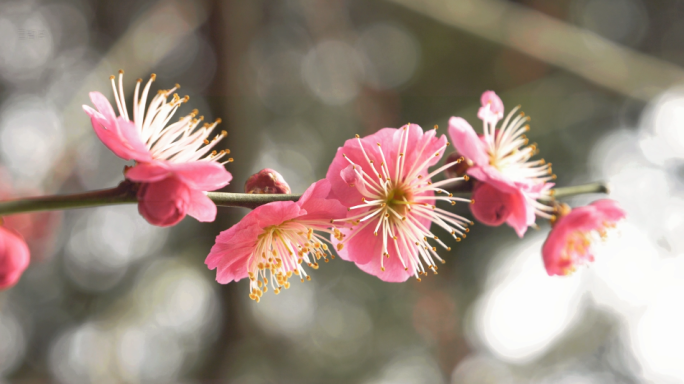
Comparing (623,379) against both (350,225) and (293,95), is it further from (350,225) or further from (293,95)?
(293,95)

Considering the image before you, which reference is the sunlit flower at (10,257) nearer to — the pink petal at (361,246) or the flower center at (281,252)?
the flower center at (281,252)

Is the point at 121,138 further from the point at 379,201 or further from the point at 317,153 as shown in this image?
the point at 317,153

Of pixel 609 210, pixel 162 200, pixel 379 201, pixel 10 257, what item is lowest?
pixel 10 257

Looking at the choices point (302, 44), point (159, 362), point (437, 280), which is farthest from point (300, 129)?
point (159, 362)

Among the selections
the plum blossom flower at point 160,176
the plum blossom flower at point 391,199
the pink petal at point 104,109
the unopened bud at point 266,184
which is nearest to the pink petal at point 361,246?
the plum blossom flower at point 391,199

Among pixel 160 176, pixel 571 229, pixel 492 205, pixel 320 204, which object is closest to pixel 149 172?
pixel 160 176

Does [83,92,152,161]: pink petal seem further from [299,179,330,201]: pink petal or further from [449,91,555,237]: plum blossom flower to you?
[449,91,555,237]: plum blossom flower

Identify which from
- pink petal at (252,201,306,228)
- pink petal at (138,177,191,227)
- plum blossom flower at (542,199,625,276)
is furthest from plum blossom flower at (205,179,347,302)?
plum blossom flower at (542,199,625,276)
